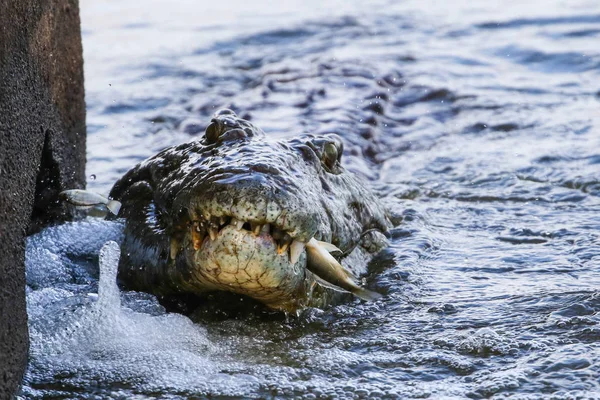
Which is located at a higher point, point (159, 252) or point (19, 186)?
point (19, 186)

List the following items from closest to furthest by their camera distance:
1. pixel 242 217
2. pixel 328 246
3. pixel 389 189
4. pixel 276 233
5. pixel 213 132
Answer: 1. pixel 242 217
2. pixel 276 233
3. pixel 328 246
4. pixel 213 132
5. pixel 389 189

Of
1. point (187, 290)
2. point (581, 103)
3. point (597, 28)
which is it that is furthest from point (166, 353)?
point (597, 28)

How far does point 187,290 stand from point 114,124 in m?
4.60

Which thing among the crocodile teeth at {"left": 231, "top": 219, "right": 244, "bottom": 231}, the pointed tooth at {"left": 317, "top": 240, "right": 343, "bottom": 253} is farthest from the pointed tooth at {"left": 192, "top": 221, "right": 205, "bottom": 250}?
the pointed tooth at {"left": 317, "top": 240, "right": 343, "bottom": 253}

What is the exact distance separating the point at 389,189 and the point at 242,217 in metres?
3.28

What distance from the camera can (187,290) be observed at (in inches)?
172

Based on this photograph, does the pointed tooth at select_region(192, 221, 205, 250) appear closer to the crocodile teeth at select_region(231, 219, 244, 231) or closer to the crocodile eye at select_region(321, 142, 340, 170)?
the crocodile teeth at select_region(231, 219, 244, 231)

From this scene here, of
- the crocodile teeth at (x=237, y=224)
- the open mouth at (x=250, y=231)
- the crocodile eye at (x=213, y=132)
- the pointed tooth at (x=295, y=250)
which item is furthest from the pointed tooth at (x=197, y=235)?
the crocodile eye at (x=213, y=132)

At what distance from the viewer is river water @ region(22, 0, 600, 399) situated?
390 cm

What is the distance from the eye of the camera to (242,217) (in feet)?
12.7

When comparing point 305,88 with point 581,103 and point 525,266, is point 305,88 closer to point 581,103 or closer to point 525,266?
point 581,103

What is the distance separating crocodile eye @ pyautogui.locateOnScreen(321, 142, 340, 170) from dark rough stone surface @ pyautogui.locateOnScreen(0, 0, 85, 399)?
128 centimetres

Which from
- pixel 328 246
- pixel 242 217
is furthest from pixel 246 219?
pixel 328 246

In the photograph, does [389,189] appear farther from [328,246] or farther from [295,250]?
[295,250]
